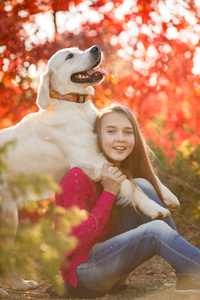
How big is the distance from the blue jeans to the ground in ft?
0.71

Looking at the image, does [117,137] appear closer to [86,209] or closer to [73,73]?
[86,209]

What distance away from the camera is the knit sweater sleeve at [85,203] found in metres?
2.18

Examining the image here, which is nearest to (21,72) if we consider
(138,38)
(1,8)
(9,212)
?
(1,8)

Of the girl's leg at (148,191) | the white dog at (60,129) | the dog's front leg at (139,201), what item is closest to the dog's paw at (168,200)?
the white dog at (60,129)

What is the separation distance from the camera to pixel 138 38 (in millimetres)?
4066

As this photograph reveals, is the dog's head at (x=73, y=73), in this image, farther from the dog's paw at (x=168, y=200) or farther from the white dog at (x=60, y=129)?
the dog's paw at (x=168, y=200)

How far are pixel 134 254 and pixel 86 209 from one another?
381 mm

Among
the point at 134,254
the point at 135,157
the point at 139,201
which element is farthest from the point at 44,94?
the point at 134,254

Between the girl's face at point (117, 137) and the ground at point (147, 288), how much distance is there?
0.85m

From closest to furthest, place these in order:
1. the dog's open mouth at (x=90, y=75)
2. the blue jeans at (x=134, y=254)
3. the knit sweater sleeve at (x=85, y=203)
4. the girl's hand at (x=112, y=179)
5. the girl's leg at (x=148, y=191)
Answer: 1. the blue jeans at (x=134, y=254)
2. the knit sweater sleeve at (x=85, y=203)
3. the girl's hand at (x=112, y=179)
4. the girl's leg at (x=148, y=191)
5. the dog's open mouth at (x=90, y=75)

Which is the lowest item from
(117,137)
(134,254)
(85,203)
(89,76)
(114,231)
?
(114,231)

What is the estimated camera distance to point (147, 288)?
270 centimetres

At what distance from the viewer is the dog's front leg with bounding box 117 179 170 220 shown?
2402 millimetres

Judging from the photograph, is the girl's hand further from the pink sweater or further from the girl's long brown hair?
the girl's long brown hair
